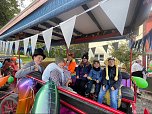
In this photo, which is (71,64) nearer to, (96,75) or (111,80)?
(96,75)

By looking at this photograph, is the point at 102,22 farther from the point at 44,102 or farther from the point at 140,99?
the point at 140,99

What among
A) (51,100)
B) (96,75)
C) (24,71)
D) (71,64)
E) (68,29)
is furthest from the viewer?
(71,64)

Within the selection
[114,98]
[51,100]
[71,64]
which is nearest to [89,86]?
[114,98]

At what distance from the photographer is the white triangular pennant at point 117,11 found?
192 centimetres

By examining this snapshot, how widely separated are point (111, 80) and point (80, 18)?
4.81 feet

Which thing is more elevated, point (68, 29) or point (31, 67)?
point (68, 29)

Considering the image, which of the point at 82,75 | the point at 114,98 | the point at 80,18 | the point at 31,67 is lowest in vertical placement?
the point at 114,98

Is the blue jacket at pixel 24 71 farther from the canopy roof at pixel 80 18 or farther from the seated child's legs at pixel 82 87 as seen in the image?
the seated child's legs at pixel 82 87

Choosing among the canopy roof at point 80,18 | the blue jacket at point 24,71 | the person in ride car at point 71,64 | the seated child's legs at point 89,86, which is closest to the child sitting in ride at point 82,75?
the seated child's legs at point 89,86

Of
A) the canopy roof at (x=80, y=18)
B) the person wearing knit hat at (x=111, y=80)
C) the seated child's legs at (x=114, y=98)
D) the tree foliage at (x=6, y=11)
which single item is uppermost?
the tree foliage at (x=6, y=11)

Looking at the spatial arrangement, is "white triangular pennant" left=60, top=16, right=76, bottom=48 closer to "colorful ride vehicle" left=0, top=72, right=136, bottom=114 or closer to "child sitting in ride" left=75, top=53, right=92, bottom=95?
"colorful ride vehicle" left=0, top=72, right=136, bottom=114

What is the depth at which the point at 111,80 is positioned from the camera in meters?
4.16

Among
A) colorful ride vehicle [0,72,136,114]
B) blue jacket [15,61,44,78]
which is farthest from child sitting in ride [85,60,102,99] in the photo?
blue jacket [15,61,44,78]

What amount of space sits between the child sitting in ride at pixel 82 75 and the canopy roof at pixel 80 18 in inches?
32.9
